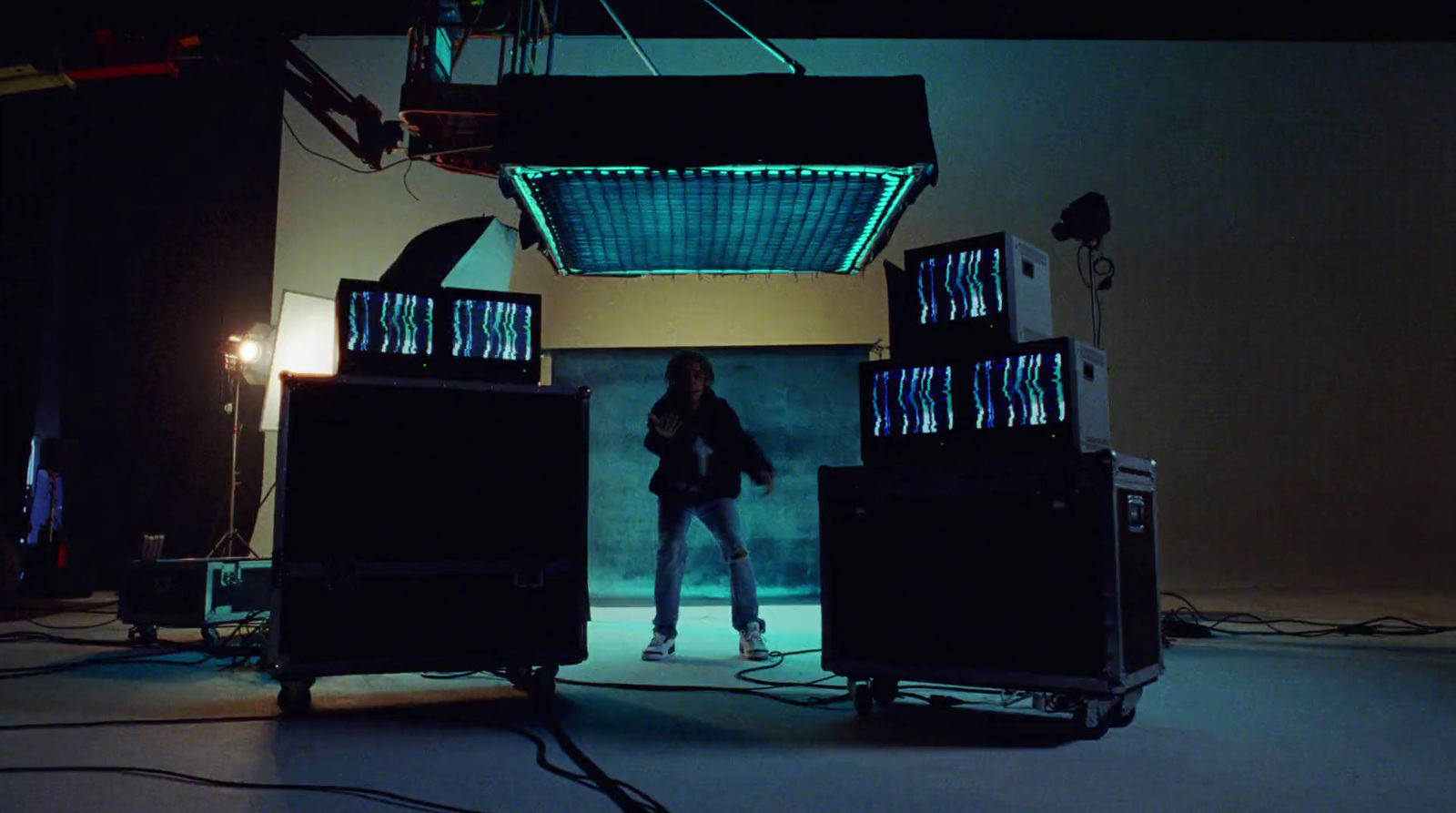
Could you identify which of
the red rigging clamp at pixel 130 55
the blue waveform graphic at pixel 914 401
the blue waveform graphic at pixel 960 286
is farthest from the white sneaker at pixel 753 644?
the red rigging clamp at pixel 130 55

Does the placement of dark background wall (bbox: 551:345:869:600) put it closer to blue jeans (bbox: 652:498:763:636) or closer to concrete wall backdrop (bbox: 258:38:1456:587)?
concrete wall backdrop (bbox: 258:38:1456:587)

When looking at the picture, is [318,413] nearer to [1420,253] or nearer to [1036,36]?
[1036,36]

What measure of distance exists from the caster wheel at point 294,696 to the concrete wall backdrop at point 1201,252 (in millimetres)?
4230

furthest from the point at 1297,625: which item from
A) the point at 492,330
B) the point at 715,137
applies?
the point at 492,330

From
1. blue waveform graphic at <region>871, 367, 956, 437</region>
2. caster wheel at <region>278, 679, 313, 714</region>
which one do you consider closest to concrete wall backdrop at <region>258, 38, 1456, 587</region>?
blue waveform graphic at <region>871, 367, 956, 437</region>

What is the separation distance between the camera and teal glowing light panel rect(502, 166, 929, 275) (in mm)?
2803

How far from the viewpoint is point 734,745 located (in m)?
2.35

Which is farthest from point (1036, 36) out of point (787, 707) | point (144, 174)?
point (144, 174)

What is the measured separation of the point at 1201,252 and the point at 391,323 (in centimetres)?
589

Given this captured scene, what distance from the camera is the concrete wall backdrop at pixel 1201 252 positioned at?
22.0 feet

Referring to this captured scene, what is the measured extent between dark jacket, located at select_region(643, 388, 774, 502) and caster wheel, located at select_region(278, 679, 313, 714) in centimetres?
185

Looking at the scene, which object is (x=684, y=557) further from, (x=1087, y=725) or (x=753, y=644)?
(x=1087, y=725)

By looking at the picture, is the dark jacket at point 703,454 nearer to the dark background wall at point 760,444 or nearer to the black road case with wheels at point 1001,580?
the black road case with wheels at point 1001,580

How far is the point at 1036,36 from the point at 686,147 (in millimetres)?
5403
